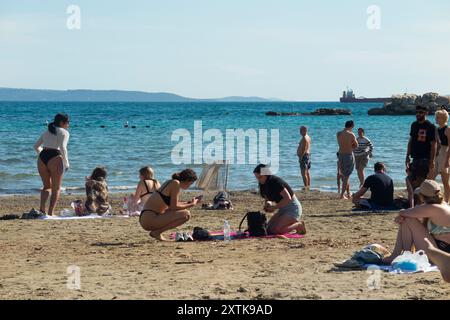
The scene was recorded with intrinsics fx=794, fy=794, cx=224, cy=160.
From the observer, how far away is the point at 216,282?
711 cm

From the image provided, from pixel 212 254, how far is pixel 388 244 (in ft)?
6.88

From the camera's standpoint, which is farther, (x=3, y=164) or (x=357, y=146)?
(x=3, y=164)

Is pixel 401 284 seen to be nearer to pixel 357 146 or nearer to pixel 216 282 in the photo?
pixel 216 282

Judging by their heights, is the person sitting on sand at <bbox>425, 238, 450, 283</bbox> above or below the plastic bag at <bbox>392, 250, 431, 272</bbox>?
above

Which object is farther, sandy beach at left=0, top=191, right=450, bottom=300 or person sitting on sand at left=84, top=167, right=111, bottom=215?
person sitting on sand at left=84, top=167, right=111, bottom=215

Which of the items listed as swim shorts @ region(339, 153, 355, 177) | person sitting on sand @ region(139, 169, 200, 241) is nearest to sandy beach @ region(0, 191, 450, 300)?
person sitting on sand @ region(139, 169, 200, 241)

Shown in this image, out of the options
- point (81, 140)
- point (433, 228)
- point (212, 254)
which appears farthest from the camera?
point (81, 140)

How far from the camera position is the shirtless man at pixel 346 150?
14.5 meters

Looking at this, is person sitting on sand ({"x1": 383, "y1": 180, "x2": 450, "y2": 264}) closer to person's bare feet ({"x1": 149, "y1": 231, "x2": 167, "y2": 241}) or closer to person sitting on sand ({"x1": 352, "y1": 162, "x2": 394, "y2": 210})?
person's bare feet ({"x1": 149, "y1": 231, "x2": 167, "y2": 241})

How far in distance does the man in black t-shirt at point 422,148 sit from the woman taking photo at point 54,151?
504cm

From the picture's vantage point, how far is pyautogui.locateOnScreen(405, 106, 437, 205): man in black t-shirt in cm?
1129

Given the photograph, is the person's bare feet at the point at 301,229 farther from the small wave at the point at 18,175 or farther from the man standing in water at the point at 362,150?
the small wave at the point at 18,175

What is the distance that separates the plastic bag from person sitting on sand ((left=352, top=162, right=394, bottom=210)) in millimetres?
4728
